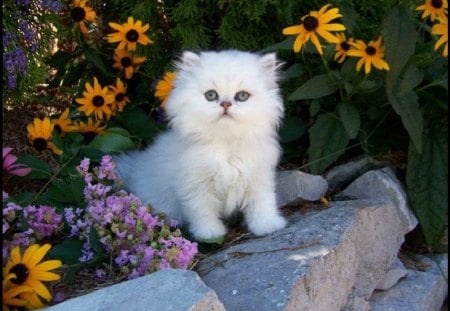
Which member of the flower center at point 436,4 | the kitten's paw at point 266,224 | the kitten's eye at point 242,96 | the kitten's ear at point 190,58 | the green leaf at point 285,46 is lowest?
the kitten's paw at point 266,224

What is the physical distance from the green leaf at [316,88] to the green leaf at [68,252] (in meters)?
1.23

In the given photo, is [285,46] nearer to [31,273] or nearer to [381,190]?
[381,190]

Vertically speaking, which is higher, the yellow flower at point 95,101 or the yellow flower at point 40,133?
the yellow flower at point 95,101

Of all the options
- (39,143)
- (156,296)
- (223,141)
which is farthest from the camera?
(39,143)

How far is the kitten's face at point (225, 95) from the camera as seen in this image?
8.51 feet

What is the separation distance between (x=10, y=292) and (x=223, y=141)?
3.40 ft

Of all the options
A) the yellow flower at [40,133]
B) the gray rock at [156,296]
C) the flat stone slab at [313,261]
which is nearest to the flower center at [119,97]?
the yellow flower at [40,133]

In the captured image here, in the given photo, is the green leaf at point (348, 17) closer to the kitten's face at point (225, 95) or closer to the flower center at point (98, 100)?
the kitten's face at point (225, 95)

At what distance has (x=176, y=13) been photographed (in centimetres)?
342

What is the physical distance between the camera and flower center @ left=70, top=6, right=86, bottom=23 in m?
3.32

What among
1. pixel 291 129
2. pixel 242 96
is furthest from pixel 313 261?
pixel 291 129

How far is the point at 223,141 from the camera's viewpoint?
8.77ft

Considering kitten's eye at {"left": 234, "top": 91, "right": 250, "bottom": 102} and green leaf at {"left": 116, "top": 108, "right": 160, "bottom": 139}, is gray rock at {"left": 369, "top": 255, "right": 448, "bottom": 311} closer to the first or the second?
kitten's eye at {"left": 234, "top": 91, "right": 250, "bottom": 102}

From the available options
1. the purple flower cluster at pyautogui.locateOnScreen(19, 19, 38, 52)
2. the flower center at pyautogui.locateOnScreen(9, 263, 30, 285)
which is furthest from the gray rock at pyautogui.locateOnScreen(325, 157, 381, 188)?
the flower center at pyautogui.locateOnScreen(9, 263, 30, 285)
